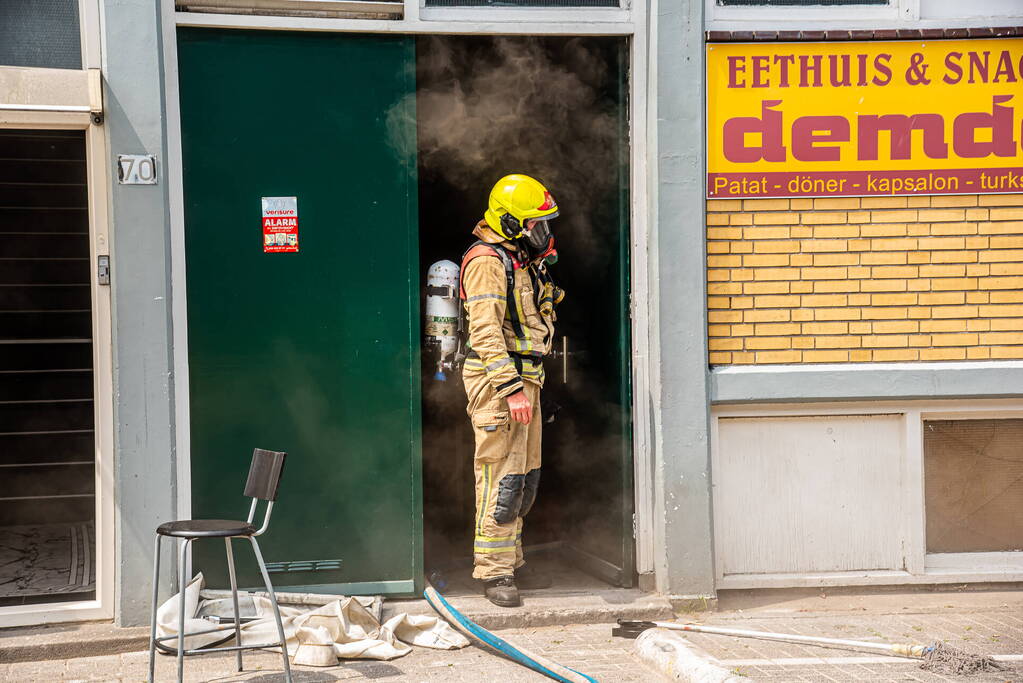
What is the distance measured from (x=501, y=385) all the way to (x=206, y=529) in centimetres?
184

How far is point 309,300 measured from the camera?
570 cm

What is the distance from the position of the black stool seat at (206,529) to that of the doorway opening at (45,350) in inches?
80.8

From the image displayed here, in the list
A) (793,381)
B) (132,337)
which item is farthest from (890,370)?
(132,337)

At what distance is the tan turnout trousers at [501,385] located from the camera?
18.4ft

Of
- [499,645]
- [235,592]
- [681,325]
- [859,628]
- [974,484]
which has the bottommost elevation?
[859,628]

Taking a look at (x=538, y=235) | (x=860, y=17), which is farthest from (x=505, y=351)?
(x=860, y=17)

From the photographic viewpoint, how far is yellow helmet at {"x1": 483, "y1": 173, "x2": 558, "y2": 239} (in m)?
5.68

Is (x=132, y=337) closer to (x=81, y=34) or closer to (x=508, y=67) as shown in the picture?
(x=81, y=34)

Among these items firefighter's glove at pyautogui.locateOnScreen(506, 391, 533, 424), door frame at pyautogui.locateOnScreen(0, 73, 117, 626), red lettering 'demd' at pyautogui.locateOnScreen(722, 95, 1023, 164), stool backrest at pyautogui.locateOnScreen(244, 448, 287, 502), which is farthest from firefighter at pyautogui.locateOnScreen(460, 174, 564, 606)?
door frame at pyautogui.locateOnScreen(0, 73, 117, 626)

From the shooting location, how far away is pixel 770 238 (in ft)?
19.5

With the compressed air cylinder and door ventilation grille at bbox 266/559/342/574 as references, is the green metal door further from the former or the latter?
the compressed air cylinder

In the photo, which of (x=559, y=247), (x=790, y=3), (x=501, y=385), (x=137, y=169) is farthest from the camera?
(x=559, y=247)

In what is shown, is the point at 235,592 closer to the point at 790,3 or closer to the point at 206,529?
the point at 206,529

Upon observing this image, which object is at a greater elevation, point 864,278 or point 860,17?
point 860,17
